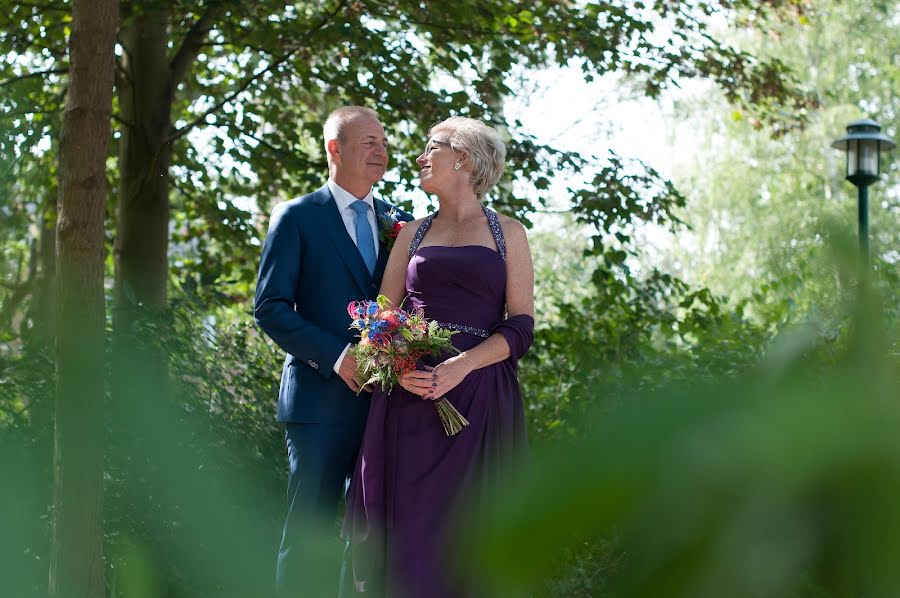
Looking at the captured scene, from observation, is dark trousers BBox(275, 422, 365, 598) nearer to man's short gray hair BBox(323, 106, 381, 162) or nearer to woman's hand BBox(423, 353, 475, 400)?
woman's hand BBox(423, 353, 475, 400)

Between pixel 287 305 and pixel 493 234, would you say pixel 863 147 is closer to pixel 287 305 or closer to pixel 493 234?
pixel 493 234

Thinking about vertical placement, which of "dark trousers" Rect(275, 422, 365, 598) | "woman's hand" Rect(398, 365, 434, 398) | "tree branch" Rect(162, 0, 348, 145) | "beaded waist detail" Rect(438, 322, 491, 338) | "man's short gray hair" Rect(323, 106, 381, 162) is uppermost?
"tree branch" Rect(162, 0, 348, 145)

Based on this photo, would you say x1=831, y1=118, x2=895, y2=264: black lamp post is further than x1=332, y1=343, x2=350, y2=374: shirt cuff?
Yes

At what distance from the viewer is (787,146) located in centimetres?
2664

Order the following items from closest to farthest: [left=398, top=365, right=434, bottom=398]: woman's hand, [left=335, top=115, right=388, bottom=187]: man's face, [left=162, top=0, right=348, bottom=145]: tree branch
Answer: [left=398, top=365, right=434, bottom=398]: woman's hand
[left=335, top=115, right=388, bottom=187]: man's face
[left=162, top=0, right=348, bottom=145]: tree branch

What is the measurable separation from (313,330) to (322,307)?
0.57ft

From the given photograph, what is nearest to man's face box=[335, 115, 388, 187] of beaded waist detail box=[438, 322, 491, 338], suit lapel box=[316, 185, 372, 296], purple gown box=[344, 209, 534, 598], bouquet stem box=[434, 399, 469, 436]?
suit lapel box=[316, 185, 372, 296]

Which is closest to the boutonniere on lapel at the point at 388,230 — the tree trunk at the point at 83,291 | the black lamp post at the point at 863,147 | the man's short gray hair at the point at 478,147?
the man's short gray hair at the point at 478,147

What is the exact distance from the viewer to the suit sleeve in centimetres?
383

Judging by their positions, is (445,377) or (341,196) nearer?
(445,377)

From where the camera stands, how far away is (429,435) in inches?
152

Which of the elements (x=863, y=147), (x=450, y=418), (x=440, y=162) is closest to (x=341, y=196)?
(x=440, y=162)

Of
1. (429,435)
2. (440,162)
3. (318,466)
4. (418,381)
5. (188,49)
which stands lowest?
(318,466)

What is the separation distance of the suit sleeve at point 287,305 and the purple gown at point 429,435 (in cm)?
25
